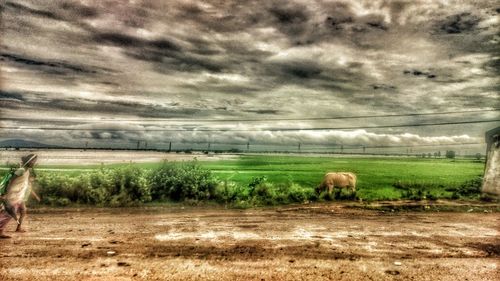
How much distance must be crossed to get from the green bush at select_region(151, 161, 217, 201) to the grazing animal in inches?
397

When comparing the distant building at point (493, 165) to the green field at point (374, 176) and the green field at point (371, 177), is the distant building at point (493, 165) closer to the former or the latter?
the green field at point (371, 177)

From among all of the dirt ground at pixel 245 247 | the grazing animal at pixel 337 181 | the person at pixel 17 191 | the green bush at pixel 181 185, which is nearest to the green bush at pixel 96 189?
the green bush at pixel 181 185

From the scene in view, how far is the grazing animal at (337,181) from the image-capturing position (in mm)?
24609

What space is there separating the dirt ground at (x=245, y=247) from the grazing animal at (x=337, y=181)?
34.2 ft

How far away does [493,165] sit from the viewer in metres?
20.7

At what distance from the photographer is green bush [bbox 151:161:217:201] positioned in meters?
17.1

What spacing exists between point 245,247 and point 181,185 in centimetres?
886

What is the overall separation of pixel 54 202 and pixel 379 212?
15.3m

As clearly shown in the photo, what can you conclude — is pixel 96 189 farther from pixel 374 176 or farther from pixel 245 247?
pixel 374 176

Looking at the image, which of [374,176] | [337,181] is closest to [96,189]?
[337,181]

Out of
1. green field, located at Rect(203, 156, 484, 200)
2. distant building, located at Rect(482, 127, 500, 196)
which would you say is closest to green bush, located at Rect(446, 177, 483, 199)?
green field, located at Rect(203, 156, 484, 200)

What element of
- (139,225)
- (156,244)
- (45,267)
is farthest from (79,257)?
(139,225)

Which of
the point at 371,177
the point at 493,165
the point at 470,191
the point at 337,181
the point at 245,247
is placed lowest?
the point at 371,177

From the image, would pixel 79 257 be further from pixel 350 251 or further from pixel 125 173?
pixel 125 173
